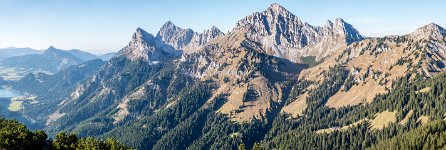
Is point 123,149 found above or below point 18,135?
below

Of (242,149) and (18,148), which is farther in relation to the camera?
(242,149)

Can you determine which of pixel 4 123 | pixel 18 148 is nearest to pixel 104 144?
pixel 18 148

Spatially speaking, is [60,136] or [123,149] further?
[123,149]

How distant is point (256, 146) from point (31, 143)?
88577 mm

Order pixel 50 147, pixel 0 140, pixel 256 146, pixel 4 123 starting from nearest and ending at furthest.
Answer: pixel 0 140 → pixel 50 147 → pixel 4 123 → pixel 256 146

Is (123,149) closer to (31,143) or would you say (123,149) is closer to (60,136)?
(60,136)

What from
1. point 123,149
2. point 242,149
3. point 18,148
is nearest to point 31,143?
point 18,148

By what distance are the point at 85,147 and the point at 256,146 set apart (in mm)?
71274

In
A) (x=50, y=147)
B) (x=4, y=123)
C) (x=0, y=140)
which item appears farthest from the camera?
(x=4, y=123)

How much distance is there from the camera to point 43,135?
150 meters

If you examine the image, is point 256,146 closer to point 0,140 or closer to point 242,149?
point 242,149

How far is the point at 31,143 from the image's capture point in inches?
5591

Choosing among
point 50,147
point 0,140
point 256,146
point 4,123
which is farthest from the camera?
point 256,146

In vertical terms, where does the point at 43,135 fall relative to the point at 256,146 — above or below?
above
